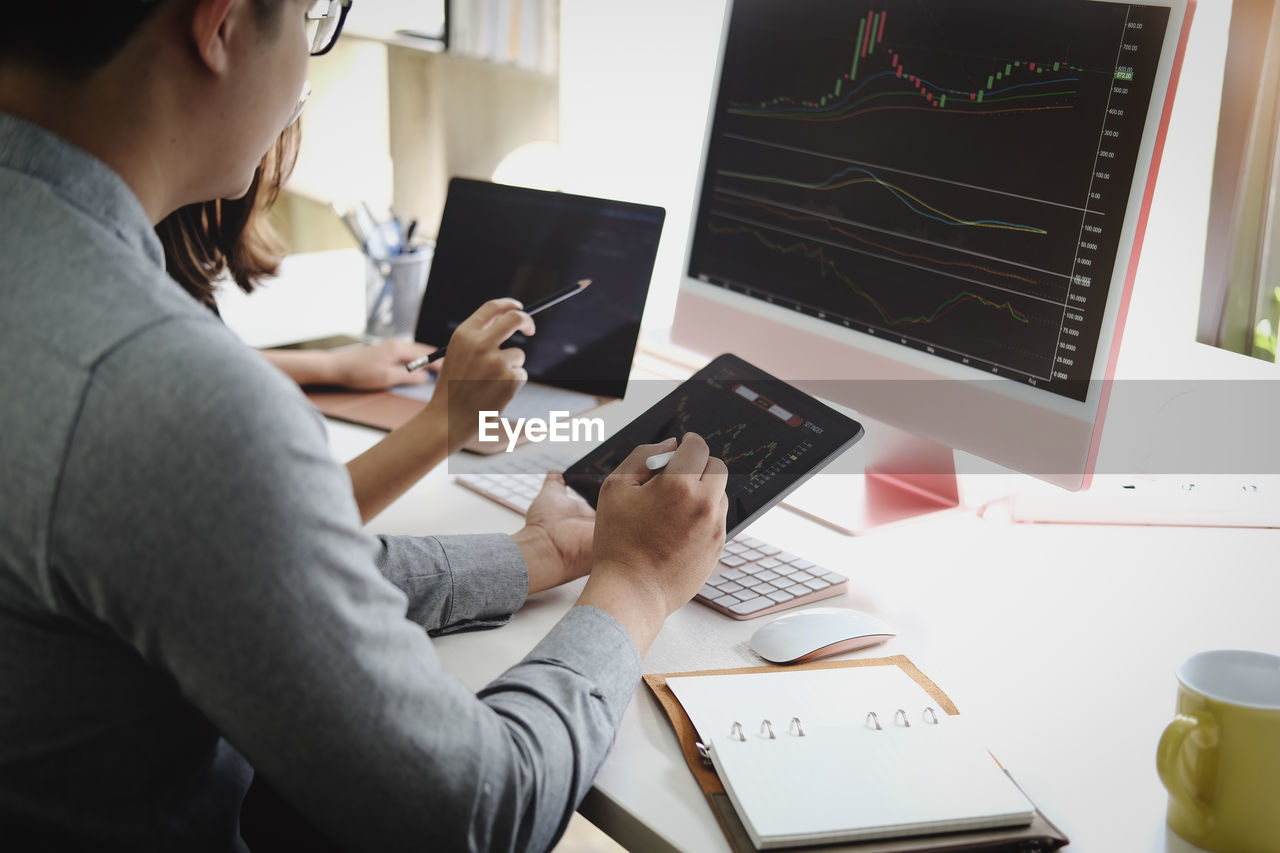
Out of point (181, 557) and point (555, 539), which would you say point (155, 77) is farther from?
point (555, 539)

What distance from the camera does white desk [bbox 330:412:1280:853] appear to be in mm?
670

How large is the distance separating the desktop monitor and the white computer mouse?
235 mm

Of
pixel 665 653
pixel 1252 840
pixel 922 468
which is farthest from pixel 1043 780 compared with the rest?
pixel 922 468

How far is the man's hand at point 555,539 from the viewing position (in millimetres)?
915

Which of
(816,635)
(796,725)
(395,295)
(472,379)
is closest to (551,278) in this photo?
(472,379)

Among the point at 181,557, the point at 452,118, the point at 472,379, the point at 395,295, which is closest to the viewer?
the point at 181,557

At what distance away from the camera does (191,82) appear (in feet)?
2.03

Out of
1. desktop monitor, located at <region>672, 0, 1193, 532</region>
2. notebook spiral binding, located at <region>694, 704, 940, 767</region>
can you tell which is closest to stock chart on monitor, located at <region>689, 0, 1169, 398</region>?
desktop monitor, located at <region>672, 0, 1193, 532</region>

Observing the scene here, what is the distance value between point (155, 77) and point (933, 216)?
2.28 feet

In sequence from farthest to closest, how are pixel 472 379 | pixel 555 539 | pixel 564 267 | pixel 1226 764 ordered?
pixel 564 267 → pixel 472 379 → pixel 555 539 → pixel 1226 764

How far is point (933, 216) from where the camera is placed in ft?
3.30

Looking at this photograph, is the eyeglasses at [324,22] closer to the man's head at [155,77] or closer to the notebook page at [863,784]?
the man's head at [155,77]

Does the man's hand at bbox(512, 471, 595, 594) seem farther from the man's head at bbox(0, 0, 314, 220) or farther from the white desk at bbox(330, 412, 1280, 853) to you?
the man's head at bbox(0, 0, 314, 220)

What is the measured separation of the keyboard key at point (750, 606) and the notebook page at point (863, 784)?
0.62 ft
